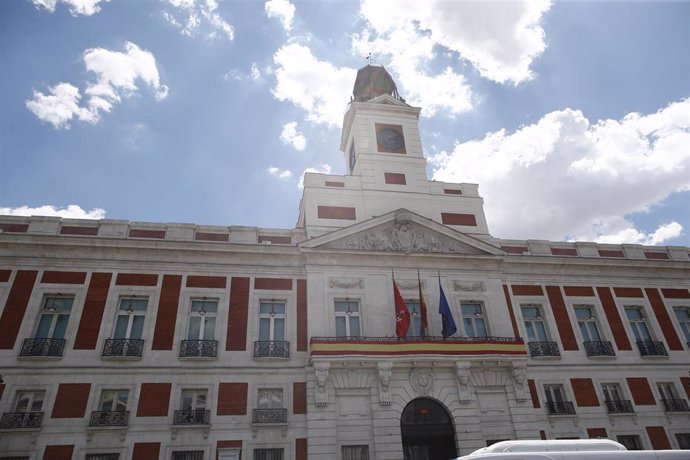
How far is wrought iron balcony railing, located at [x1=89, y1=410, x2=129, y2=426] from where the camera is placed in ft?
54.2

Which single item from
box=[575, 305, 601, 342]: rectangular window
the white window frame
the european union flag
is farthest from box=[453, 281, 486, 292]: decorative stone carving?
box=[575, 305, 601, 342]: rectangular window

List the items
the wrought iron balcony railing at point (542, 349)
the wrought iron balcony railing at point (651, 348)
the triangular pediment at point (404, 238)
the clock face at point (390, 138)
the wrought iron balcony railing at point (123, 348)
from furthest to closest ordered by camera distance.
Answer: the clock face at point (390, 138)
the wrought iron balcony railing at point (651, 348)
the triangular pediment at point (404, 238)
the wrought iron balcony railing at point (542, 349)
the wrought iron balcony railing at point (123, 348)

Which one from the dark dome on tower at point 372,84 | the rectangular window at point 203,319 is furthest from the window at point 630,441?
the dark dome on tower at point 372,84

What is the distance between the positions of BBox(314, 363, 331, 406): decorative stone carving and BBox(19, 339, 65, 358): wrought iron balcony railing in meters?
10.0

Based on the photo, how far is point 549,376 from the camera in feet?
67.8

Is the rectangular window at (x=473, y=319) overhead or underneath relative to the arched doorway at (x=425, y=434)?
overhead

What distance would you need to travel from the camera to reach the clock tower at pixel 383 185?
76.1 ft

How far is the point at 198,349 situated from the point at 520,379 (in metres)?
13.9

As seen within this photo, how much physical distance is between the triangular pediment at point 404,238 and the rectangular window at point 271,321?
139 inches

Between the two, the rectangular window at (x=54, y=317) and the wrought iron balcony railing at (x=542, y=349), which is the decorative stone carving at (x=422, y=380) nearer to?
the wrought iron balcony railing at (x=542, y=349)

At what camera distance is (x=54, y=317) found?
60.5 ft

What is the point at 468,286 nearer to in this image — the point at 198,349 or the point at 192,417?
the point at 198,349

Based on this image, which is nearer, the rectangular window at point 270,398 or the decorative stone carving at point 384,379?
the rectangular window at point 270,398

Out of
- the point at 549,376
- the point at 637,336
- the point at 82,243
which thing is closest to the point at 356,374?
the point at 549,376
